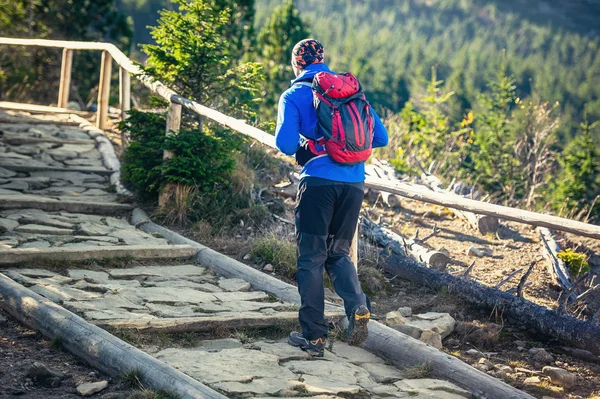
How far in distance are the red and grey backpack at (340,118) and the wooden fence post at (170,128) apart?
328 cm

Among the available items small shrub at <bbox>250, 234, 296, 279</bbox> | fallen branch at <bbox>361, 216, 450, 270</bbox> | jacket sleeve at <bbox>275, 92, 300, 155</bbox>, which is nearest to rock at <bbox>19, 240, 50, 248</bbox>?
small shrub at <bbox>250, 234, 296, 279</bbox>

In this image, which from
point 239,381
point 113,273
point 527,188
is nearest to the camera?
point 239,381

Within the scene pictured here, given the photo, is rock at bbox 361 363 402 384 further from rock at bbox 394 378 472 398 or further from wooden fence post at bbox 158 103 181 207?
wooden fence post at bbox 158 103 181 207

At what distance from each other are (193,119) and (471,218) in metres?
3.46

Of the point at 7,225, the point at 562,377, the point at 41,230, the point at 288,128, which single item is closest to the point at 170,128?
the point at 41,230

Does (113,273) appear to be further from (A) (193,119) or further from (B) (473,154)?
(B) (473,154)

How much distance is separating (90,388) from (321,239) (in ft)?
5.30

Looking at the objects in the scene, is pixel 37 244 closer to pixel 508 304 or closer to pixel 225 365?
pixel 225 365

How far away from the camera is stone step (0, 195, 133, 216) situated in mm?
7289

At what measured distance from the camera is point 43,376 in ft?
12.6

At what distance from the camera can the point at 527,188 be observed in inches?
525

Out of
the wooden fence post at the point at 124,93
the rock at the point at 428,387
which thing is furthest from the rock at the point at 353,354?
the wooden fence post at the point at 124,93

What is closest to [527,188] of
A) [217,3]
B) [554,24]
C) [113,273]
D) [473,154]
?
[473,154]

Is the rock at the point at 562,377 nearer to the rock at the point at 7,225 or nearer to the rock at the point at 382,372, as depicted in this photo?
the rock at the point at 382,372
